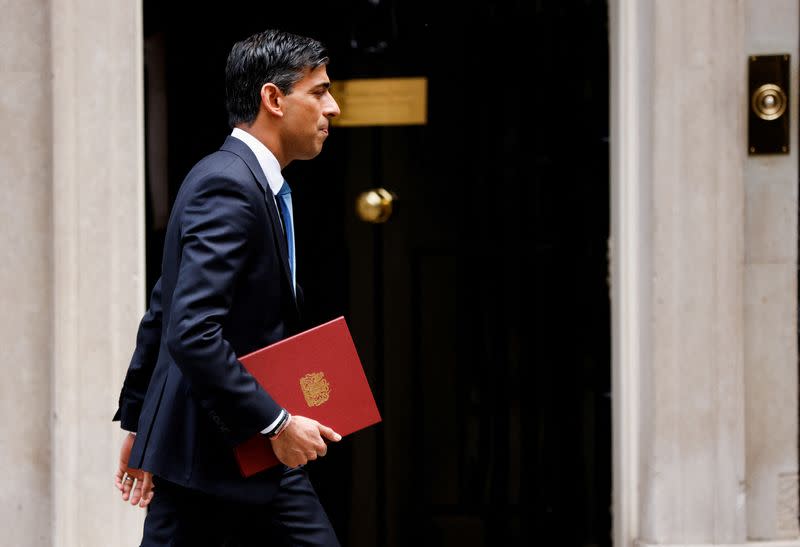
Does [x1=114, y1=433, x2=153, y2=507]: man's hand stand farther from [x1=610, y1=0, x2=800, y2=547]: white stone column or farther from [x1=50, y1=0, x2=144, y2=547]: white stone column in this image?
[x1=610, y1=0, x2=800, y2=547]: white stone column

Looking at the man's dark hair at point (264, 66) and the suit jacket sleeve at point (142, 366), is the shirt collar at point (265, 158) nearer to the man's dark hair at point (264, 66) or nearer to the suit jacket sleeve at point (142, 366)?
the man's dark hair at point (264, 66)

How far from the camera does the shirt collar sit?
2.68 metres

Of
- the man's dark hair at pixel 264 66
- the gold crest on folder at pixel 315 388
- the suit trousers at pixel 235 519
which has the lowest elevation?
the suit trousers at pixel 235 519

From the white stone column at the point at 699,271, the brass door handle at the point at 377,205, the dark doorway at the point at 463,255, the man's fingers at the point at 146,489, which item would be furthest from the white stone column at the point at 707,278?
the man's fingers at the point at 146,489

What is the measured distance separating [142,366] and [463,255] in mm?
1839

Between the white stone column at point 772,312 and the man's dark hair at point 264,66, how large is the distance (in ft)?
6.51

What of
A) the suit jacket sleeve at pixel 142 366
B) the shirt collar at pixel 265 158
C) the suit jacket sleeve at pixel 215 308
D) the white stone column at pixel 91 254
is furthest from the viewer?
the white stone column at pixel 91 254

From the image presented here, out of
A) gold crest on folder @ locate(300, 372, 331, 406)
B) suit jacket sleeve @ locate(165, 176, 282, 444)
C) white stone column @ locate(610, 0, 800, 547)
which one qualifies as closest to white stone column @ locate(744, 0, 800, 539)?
white stone column @ locate(610, 0, 800, 547)

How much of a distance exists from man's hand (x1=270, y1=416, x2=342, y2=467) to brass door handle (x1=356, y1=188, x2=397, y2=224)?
1.93 metres

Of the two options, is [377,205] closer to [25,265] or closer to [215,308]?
[25,265]

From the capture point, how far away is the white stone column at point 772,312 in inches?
157

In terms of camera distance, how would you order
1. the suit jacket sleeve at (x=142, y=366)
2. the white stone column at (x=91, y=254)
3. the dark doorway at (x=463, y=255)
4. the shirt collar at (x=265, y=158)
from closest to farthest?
the shirt collar at (x=265, y=158), the suit jacket sleeve at (x=142, y=366), the white stone column at (x=91, y=254), the dark doorway at (x=463, y=255)

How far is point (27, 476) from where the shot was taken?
3885 mm

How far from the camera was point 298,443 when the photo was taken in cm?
247
